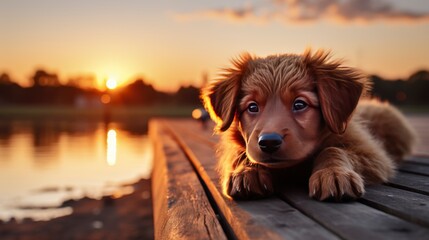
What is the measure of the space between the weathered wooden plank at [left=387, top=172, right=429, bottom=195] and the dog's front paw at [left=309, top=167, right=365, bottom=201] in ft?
2.07

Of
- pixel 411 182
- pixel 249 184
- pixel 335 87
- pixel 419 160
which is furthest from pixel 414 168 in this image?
pixel 249 184

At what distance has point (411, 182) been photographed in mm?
3566

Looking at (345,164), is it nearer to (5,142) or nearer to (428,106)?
(5,142)

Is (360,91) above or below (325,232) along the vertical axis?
above

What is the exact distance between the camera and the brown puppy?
277cm

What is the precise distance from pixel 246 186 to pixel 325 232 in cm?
87

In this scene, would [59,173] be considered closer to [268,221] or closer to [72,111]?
[268,221]

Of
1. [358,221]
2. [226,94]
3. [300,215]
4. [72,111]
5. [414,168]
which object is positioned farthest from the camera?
[72,111]

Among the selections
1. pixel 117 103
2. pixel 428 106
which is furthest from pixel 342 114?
pixel 117 103

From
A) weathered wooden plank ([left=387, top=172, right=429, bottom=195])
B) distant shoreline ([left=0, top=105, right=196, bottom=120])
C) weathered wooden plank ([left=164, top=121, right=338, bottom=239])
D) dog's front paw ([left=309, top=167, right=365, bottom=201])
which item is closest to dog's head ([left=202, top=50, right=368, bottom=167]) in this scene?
dog's front paw ([left=309, top=167, right=365, bottom=201])

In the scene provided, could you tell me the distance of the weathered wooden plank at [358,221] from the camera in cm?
197

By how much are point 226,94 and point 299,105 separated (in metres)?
0.61

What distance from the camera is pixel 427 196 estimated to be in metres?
2.88

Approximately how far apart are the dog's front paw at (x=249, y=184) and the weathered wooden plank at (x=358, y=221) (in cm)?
25
